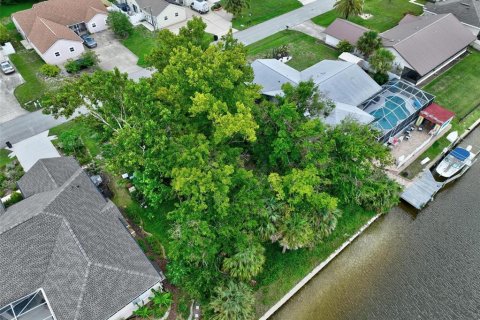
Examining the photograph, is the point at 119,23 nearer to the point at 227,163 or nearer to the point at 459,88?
the point at 227,163

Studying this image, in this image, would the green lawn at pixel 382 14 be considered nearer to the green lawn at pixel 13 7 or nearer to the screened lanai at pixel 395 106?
the screened lanai at pixel 395 106

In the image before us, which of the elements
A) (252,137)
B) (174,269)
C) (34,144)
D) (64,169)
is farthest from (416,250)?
(34,144)

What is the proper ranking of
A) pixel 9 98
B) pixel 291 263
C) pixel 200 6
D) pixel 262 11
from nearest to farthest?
pixel 291 263 → pixel 9 98 → pixel 200 6 → pixel 262 11

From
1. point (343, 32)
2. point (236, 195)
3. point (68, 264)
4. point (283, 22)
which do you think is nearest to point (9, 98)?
point (68, 264)

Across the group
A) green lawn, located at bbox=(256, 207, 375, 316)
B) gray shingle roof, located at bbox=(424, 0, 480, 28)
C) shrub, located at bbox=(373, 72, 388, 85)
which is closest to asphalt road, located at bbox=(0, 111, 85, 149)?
green lawn, located at bbox=(256, 207, 375, 316)

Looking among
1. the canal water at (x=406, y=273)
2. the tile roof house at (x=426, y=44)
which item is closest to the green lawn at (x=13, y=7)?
the tile roof house at (x=426, y=44)

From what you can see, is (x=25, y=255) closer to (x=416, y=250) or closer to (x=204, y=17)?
(x=416, y=250)
